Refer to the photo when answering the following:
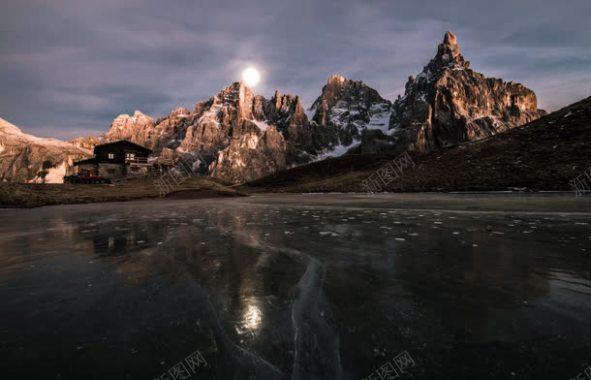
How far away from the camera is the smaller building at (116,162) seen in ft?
191

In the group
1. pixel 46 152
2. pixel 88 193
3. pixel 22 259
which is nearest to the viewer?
pixel 22 259

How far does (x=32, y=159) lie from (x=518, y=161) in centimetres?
22495

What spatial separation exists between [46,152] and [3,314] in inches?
8873

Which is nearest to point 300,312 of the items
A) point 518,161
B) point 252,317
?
point 252,317

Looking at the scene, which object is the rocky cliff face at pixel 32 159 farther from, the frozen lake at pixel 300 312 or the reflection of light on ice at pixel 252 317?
the reflection of light on ice at pixel 252 317

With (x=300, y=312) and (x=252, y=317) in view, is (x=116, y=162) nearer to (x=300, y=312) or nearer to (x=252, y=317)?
(x=252, y=317)

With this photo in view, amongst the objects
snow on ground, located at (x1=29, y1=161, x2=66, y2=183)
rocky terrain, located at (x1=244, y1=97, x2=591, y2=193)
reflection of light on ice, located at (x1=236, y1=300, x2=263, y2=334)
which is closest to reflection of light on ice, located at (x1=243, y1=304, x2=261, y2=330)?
reflection of light on ice, located at (x1=236, y1=300, x2=263, y2=334)

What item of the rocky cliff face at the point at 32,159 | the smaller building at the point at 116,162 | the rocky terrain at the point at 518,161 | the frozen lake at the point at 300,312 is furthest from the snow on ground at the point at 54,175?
the frozen lake at the point at 300,312

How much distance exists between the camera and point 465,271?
195 inches

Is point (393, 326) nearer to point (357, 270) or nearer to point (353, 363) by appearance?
point (353, 363)

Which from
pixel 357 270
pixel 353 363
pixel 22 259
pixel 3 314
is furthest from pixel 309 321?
pixel 22 259

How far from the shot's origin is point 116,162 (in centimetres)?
5956

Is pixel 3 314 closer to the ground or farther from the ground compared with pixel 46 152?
closer to the ground

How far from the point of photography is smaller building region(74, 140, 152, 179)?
58.1 meters
